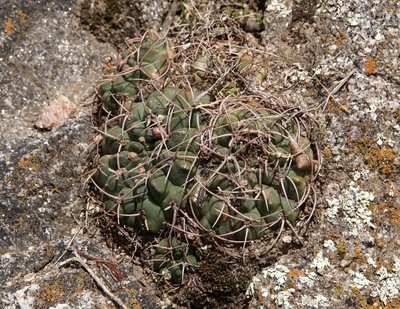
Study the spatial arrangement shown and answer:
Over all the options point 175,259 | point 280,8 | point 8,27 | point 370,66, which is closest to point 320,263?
point 175,259

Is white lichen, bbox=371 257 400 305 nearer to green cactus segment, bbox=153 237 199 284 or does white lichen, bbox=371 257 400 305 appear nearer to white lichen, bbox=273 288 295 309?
white lichen, bbox=273 288 295 309

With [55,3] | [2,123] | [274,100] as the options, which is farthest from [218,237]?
[55,3]

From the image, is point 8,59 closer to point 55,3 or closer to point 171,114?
point 55,3

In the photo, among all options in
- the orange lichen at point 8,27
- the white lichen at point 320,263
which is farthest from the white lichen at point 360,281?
the orange lichen at point 8,27

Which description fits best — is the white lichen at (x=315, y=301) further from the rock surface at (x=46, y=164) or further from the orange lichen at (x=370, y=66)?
the orange lichen at (x=370, y=66)

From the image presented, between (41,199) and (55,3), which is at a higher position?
(55,3)

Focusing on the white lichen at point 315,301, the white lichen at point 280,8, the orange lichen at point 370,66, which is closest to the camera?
the white lichen at point 315,301
